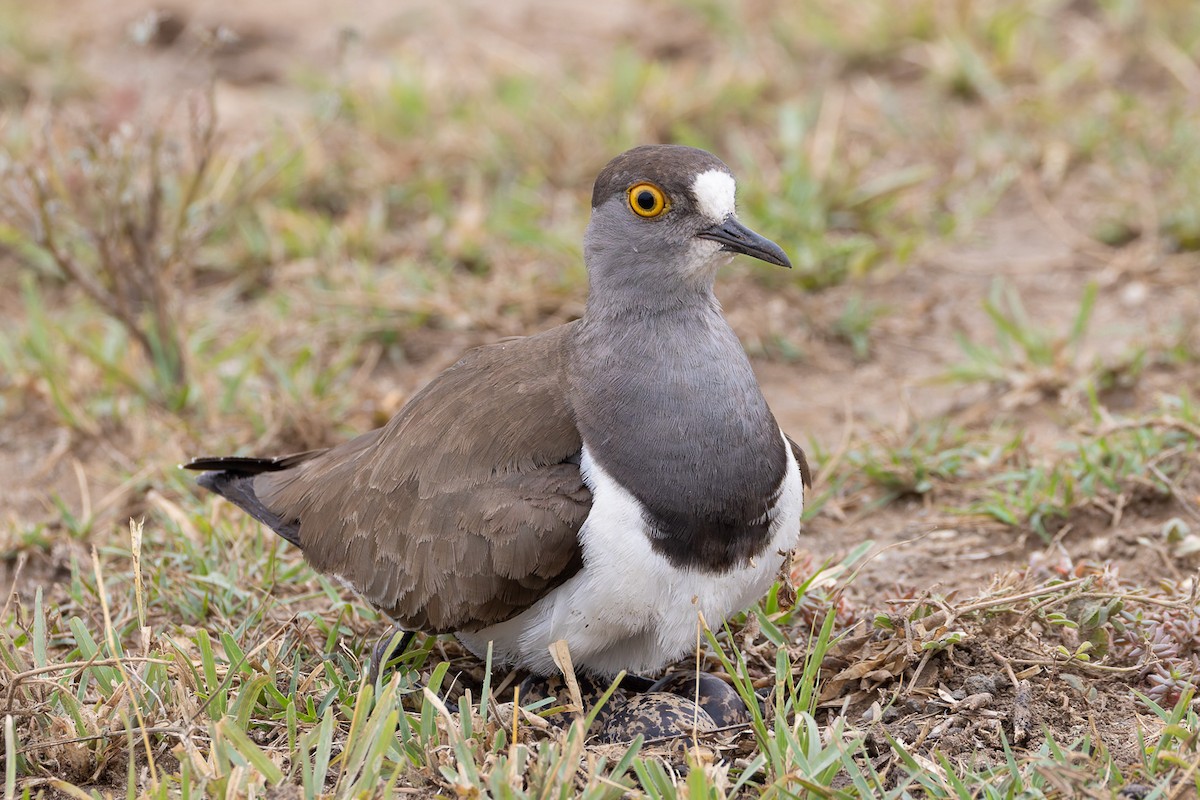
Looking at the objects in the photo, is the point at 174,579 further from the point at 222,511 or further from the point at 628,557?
the point at 628,557

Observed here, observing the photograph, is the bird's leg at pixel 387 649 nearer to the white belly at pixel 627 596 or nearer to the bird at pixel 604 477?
the bird at pixel 604 477

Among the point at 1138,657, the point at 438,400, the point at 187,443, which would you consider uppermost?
the point at 438,400

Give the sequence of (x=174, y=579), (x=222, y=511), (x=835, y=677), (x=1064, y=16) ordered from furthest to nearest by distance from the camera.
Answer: (x=1064, y=16)
(x=222, y=511)
(x=174, y=579)
(x=835, y=677)

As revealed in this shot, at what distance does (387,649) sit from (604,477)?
0.81 m

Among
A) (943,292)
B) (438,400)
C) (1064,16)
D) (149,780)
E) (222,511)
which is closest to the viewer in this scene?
(149,780)

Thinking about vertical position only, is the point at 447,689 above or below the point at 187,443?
below

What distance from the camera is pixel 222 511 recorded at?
493 centimetres

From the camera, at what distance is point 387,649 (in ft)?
12.8

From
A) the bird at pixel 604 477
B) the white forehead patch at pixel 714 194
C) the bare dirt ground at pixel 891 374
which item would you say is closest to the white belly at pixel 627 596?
the bird at pixel 604 477

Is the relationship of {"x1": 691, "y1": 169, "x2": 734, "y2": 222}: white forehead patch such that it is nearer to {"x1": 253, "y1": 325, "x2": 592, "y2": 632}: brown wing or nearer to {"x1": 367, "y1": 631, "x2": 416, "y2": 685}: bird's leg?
{"x1": 253, "y1": 325, "x2": 592, "y2": 632}: brown wing

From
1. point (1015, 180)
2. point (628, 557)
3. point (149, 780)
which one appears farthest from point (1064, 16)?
point (149, 780)

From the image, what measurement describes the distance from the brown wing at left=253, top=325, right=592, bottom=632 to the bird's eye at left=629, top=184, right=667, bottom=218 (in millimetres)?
402

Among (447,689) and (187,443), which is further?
(187,443)

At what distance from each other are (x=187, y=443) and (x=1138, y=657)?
3.44 m
